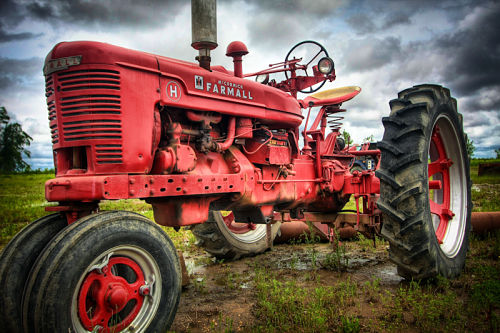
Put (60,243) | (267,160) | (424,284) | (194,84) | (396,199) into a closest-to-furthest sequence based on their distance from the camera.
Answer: (60,243), (194,84), (396,199), (424,284), (267,160)

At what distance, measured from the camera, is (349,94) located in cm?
487

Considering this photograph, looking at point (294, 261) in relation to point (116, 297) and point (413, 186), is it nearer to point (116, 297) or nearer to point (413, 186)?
point (413, 186)

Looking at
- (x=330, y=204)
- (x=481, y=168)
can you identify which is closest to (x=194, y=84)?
(x=330, y=204)

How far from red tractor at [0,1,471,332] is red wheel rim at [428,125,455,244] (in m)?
0.01

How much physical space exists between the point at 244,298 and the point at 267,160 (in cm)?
125

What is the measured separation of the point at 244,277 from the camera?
3848 mm

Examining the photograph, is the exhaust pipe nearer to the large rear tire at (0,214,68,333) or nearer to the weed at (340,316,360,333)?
the weed at (340,316,360,333)

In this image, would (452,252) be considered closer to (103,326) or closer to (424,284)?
(424,284)

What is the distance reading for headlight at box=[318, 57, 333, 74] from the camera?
4.34 metres

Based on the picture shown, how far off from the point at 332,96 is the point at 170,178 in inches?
123

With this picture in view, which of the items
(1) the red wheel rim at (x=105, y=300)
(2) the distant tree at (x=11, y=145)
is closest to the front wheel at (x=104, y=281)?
(1) the red wheel rim at (x=105, y=300)

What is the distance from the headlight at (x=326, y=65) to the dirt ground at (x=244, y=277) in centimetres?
212

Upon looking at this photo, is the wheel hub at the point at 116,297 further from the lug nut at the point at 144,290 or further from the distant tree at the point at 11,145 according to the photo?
the distant tree at the point at 11,145

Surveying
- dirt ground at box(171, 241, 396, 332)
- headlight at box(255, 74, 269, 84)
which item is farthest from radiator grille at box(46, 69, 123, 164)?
headlight at box(255, 74, 269, 84)
